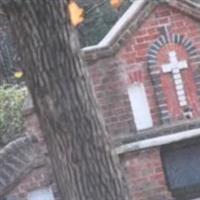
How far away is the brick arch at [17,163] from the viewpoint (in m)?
7.13

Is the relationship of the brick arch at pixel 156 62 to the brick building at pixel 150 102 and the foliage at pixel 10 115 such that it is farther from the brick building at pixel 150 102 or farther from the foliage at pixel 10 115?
the foliage at pixel 10 115

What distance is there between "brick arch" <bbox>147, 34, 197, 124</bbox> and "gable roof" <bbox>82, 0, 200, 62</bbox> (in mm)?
268

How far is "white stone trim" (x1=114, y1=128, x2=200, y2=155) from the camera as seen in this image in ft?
22.7

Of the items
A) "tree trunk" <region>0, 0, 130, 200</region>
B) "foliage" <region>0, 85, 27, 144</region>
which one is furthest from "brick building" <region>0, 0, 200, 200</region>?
"tree trunk" <region>0, 0, 130, 200</region>

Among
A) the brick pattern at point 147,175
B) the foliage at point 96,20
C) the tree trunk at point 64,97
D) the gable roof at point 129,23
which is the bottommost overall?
the brick pattern at point 147,175

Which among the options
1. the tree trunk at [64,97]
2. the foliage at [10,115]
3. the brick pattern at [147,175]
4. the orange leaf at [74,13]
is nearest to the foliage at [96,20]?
the foliage at [10,115]

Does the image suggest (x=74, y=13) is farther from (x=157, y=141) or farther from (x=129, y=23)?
(x=157, y=141)

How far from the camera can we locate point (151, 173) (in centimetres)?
702

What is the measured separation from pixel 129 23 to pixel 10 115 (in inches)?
133

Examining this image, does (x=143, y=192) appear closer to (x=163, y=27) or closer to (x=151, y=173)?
(x=151, y=173)

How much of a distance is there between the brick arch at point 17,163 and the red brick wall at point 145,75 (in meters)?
0.86

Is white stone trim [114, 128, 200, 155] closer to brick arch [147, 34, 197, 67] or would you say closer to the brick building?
the brick building

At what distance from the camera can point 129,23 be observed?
7.08 meters

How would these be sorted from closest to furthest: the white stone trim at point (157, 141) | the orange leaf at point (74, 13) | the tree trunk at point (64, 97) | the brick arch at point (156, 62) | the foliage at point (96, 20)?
1. the tree trunk at point (64, 97)
2. the orange leaf at point (74, 13)
3. the white stone trim at point (157, 141)
4. the brick arch at point (156, 62)
5. the foliage at point (96, 20)
